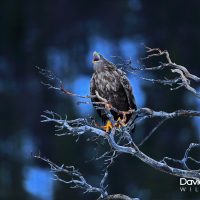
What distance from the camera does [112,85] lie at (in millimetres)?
12391

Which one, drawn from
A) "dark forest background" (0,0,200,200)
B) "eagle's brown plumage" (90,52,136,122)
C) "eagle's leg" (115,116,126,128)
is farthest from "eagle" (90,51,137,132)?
"dark forest background" (0,0,200,200)

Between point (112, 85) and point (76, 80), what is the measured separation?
25352mm

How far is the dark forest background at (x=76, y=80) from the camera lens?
33281 millimetres

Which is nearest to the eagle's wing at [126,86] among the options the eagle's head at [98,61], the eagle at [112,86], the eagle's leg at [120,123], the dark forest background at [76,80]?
the eagle at [112,86]

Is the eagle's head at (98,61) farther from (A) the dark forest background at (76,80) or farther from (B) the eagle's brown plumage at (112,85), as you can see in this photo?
(A) the dark forest background at (76,80)

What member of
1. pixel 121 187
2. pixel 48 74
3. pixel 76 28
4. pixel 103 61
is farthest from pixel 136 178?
pixel 48 74

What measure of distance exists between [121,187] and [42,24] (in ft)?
50.9

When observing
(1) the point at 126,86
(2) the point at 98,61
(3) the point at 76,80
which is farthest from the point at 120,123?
(3) the point at 76,80

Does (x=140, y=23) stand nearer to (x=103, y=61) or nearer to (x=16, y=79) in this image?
(x=16, y=79)

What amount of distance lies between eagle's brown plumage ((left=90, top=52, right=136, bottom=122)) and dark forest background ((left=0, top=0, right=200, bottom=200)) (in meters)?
17.3

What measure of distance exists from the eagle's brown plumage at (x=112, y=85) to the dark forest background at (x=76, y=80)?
1733 cm

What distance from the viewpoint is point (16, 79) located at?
4294cm

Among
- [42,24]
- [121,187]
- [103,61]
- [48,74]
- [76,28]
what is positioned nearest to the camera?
[48,74]

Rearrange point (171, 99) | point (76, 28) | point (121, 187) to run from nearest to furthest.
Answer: point (121, 187) < point (171, 99) < point (76, 28)
